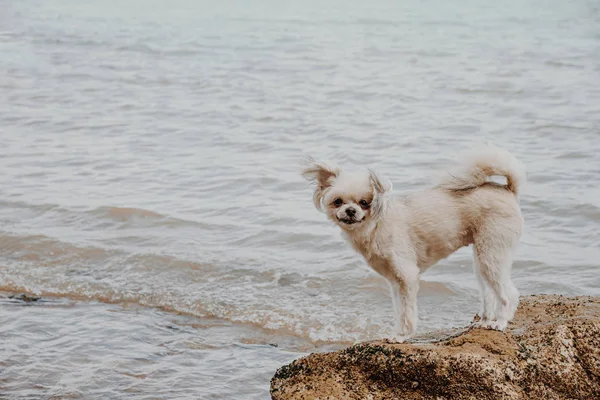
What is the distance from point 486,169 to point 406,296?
0.90 meters

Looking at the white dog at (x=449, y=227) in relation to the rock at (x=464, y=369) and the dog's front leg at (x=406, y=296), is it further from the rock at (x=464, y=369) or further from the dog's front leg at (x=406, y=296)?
the rock at (x=464, y=369)

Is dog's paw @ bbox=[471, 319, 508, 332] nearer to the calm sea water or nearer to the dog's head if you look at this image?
the dog's head

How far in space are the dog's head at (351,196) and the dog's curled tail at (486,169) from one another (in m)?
0.58

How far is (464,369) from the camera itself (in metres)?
4.35

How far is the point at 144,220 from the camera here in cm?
1052

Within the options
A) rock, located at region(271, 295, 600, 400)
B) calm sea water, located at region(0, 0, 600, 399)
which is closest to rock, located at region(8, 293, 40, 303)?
calm sea water, located at region(0, 0, 600, 399)

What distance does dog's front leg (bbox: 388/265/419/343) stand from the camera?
5.27 m

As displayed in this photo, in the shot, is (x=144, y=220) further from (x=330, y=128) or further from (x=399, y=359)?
(x=399, y=359)

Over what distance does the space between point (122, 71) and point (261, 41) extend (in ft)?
16.8

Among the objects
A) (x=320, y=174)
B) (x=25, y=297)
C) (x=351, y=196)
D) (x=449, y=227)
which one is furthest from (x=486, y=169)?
(x=25, y=297)

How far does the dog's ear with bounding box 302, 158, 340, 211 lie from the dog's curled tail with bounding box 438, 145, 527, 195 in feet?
2.54

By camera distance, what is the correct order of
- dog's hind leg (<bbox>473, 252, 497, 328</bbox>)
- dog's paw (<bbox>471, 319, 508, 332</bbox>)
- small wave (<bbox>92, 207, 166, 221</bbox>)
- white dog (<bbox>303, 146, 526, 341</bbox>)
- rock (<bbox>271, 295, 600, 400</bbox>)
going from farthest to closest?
small wave (<bbox>92, 207, 166, 221</bbox>) < dog's hind leg (<bbox>473, 252, 497, 328</bbox>) < white dog (<bbox>303, 146, 526, 341</bbox>) < dog's paw (<bbox>471, 319, 508, 332</bbox>) < rock (<bbox>271, 295, 600, 400</bbox>)

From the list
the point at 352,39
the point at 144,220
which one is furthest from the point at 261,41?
the point at 144,220

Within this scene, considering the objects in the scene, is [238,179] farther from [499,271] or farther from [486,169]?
[499,271]
